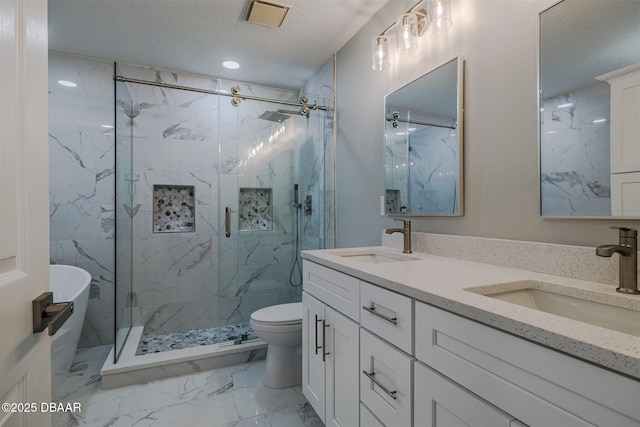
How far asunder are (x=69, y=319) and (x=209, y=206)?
138cm

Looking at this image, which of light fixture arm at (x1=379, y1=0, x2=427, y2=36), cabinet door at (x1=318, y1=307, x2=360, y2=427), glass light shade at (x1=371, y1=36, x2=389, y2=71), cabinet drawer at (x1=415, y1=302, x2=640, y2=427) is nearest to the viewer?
cabinet drawer at (x1=415, y1=302, x2=640, y2=427)

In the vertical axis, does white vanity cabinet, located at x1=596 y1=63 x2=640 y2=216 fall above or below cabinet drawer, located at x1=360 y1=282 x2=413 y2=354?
above

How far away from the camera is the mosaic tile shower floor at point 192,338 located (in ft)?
8.42

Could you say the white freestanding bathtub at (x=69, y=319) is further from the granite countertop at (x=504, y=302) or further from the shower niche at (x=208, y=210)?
the granite countertop at (x=504, y=302)

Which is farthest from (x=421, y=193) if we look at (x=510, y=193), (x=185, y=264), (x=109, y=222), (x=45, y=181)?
(x=109, y=222)

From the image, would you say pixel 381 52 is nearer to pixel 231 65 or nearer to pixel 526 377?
pixel 231 65

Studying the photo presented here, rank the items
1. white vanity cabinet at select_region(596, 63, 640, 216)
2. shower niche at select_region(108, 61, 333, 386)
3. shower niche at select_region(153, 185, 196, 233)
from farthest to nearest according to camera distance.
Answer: shower niche at select_region(153, 185, 196, 233) → shower niche at select_region(108, 61, 333, 386) → white vanity cabinet at select_region(596, 63, 640, 216)

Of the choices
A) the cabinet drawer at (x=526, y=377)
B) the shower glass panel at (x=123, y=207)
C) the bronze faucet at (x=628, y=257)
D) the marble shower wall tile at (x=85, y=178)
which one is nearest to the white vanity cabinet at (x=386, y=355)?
the cabinet drawer at (x=526, y=377)

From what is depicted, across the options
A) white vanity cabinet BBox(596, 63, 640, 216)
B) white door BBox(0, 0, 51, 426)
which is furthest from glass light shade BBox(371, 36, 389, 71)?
white door BBox(0, 0, 51, 426)

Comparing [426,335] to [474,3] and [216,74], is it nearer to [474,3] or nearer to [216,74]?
[474,3]

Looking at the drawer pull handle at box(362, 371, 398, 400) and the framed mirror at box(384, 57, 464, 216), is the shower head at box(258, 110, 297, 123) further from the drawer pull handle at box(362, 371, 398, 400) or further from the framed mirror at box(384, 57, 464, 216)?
the drawer pull handle at box(362, 371, 398, 400)

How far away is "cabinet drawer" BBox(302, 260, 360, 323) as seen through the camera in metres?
1.29

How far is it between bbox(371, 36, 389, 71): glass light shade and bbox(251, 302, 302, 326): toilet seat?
5.51ft

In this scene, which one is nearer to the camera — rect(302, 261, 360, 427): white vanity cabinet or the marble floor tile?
rect(302, 261, 360, 427): white vanity cabinet
